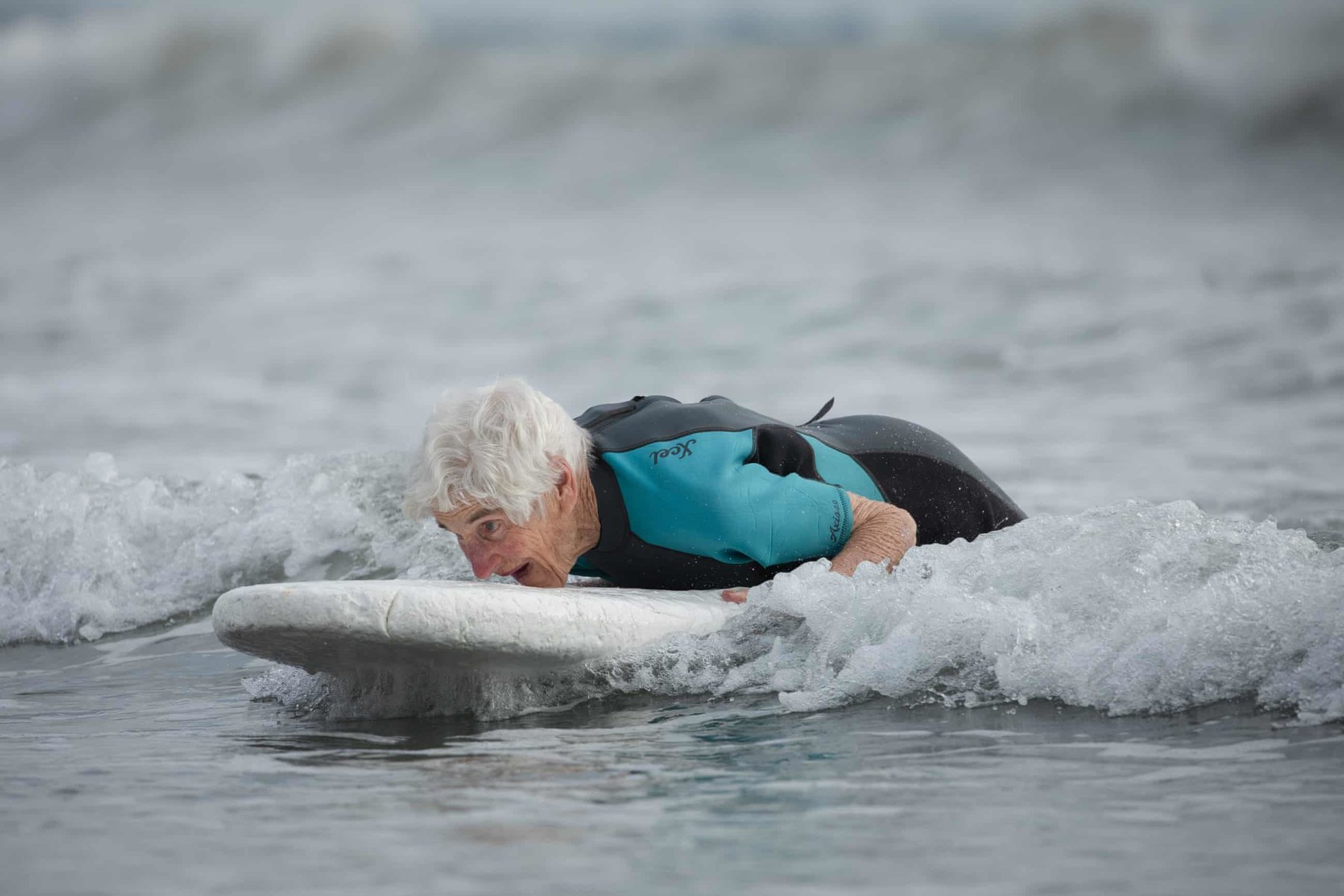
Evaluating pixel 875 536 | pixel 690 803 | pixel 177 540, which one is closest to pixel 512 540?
pixel 875 536

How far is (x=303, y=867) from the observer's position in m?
2.10

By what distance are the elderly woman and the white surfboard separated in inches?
5.6

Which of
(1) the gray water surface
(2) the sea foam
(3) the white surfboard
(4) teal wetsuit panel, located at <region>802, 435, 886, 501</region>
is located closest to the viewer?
(1) the gray water surface

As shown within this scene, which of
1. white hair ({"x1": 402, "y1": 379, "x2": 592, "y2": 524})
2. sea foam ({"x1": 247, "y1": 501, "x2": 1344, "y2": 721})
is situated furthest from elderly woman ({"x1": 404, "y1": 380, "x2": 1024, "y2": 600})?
sea foam ({"x1": 247, "y1": 501, "x2": 1344, "y2": 721})

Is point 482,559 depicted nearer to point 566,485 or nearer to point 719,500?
point 566,485

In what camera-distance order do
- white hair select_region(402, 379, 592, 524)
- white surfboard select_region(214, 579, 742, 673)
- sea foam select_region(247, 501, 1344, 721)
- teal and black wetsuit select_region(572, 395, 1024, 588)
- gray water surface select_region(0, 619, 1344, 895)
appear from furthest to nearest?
teal and black wetsuit select_region(572, 395, 1024, 588) → white hair select_region(402, 379, 592, 524) → white surfboard select_region(214, 579, 742, 673) → sea foam select_region(247, 501, 1344, 721) → gray water surface select_region(0, 619, 1344, 895)

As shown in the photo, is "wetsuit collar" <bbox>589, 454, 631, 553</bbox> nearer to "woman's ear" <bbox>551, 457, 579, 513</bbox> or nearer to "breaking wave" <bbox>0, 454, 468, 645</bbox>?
"woman's ear" <bbox>551, 457, 579, 513</bbox>

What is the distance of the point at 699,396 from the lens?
13320 millimetres

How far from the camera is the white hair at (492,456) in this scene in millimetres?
3273

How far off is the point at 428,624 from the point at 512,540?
0.34 m

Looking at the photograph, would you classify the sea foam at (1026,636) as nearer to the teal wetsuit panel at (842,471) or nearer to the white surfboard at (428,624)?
the white surfboard at (428,624)

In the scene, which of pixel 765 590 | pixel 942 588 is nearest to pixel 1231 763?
pixel 942 588

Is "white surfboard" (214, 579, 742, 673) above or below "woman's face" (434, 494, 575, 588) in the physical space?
below

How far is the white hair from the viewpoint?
10.7 ft
